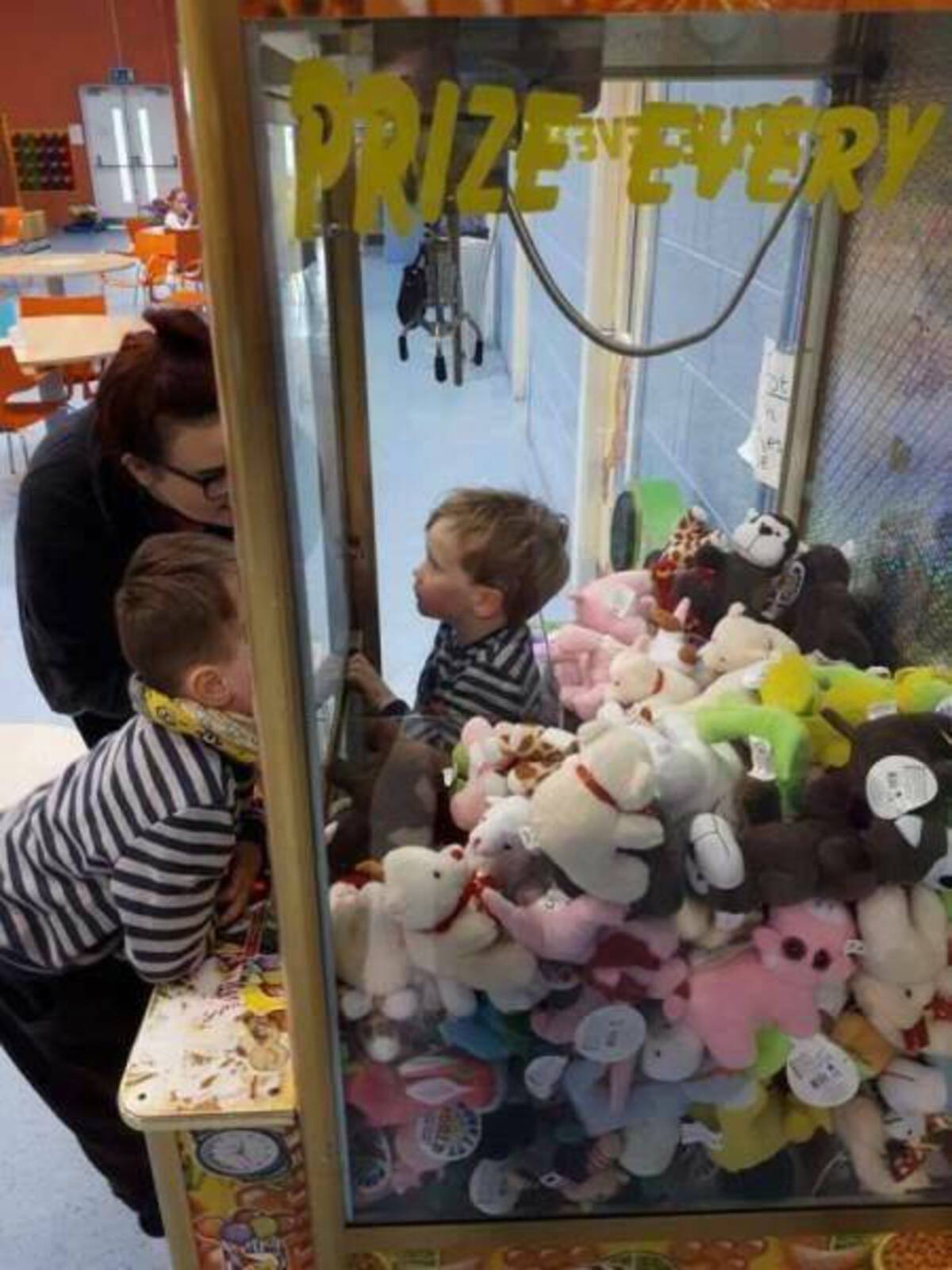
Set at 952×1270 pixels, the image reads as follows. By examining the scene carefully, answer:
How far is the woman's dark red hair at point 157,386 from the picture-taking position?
51.8 inches

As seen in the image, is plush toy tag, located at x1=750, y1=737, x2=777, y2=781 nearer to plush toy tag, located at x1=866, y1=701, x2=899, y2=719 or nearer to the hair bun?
plush toy tag, located at x1=866, y1=701, x2=899, y2=719

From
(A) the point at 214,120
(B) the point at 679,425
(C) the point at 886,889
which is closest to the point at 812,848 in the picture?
(C) the point at 886,889

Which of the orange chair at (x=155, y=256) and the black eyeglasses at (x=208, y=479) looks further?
the orange chair at (x=155, y=256)

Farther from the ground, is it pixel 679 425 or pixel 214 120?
pixel 214 120

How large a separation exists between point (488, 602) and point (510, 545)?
7cm

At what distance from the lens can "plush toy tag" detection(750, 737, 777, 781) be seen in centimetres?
86

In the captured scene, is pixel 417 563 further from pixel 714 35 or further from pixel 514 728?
pixel 714 35

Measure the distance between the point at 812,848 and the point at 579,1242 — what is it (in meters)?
0.40

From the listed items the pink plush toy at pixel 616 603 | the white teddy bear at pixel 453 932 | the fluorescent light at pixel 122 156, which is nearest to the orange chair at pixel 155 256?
the fluorescent light at pixel 122 156

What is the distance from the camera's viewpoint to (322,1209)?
87 centimetres

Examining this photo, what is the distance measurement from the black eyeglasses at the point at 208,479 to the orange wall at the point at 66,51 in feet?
40.0

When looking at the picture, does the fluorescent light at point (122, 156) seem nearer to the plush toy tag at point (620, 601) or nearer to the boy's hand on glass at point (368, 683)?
the boy's hand on glass at point (368, 683)

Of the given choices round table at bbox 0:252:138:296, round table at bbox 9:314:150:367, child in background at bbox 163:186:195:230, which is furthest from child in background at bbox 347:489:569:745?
child in background at bbox 163:186:195:230

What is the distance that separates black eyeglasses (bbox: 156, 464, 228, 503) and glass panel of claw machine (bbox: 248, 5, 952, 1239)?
0.25 meters
